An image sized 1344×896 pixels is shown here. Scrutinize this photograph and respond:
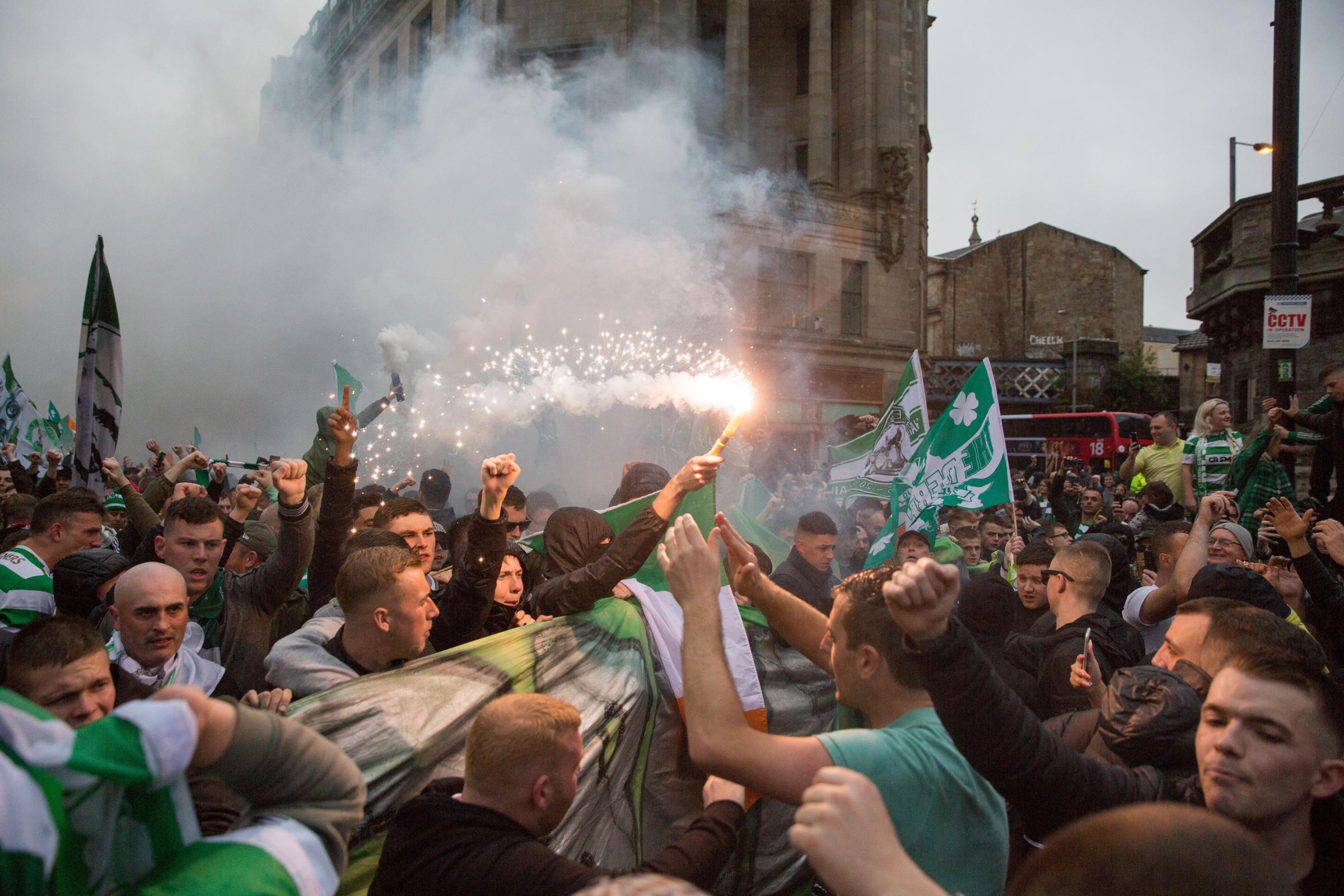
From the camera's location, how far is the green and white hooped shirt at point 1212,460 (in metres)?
7.42

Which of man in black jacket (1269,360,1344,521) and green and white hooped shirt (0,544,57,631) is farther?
man in black jacket (1269,360,1344,521)

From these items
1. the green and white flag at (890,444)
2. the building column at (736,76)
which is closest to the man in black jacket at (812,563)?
the green and white flag at (890,444)

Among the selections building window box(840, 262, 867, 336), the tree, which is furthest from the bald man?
the tree

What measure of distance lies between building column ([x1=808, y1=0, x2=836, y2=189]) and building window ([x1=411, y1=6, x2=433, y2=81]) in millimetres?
10560

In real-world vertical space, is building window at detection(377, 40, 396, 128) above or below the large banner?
above

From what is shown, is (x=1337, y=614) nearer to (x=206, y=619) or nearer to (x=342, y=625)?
(x=342, y=625)

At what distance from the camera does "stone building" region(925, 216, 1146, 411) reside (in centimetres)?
4394

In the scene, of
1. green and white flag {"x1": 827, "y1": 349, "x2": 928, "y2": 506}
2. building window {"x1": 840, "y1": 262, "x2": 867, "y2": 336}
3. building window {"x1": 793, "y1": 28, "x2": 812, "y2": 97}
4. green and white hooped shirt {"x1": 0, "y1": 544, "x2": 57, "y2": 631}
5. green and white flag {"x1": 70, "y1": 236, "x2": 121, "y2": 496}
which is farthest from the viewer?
building window {"x1": 793, "y1": 28, "x2": 812, "y2": 97}

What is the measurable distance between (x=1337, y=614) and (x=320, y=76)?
109 ft

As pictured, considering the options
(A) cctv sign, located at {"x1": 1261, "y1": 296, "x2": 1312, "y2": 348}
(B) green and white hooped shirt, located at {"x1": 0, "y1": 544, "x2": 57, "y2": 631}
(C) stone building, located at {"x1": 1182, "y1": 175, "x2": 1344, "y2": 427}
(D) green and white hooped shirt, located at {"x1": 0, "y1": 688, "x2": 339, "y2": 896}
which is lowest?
(B) green and white hooped shirt, located at {"x1": 0, "y1": 544, "x2": 57, "y2": 631}

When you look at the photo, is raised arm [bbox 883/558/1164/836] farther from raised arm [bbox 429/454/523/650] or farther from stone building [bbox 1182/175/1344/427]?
stone building [bbox 1182/175/1344/427]

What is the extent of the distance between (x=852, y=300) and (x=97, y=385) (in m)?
20.1

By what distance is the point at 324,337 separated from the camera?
2372 cm

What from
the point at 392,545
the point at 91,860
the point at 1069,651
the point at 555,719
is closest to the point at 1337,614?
the point at 1069,651
